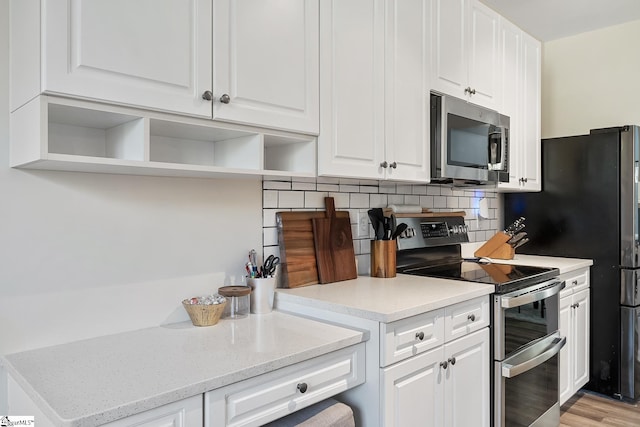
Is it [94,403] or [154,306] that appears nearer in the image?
[94,403]

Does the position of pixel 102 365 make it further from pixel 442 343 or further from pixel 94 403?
pixel 442 343

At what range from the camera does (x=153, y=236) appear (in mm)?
1599

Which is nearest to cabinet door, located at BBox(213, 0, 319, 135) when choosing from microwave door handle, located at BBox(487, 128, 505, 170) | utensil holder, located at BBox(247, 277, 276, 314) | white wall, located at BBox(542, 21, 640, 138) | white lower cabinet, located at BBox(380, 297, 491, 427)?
utensil holder, located at BBox(247, 277, 276, 314)

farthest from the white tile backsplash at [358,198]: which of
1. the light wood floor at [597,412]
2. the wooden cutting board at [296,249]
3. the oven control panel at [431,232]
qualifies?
the light wood floor at [597,412]

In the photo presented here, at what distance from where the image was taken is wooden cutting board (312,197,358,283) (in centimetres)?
206

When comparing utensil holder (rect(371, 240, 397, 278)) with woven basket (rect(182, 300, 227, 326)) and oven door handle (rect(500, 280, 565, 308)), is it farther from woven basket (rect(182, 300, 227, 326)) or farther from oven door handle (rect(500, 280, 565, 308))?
woven basket (rect(182, 300, 227, 326))

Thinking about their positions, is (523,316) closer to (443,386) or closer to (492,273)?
(492,273)

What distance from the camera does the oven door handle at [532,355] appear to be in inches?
78.8

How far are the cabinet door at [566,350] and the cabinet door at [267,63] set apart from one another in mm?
1986

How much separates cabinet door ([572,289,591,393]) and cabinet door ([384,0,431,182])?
1.54 metres

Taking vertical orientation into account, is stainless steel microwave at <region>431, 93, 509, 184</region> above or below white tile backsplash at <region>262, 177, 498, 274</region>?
above

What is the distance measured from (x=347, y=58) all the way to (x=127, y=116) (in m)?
0.93

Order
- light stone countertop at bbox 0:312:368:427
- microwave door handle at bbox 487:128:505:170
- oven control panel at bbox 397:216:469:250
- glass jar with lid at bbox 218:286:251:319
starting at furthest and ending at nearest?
microwave door handle at bbox 487:128:505:170, oven control panel at bbox 397:216:469:250, glass jar with lid at bbox 218:286:251:319, light stone countertop at bbox 0:312:368:427

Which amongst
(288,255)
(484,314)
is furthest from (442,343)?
(288,255)
